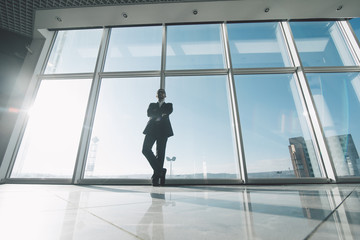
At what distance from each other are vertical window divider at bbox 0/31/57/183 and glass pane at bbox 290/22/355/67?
509 centimetres

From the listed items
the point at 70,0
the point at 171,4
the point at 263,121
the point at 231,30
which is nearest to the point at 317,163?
the point at 263,121

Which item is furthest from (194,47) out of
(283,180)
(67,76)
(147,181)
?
A: (283,180)

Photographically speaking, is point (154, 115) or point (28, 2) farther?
point (28, 2)

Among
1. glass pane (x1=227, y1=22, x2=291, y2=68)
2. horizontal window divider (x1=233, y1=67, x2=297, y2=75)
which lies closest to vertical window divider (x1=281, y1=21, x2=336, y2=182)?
glass pane (x1=227, y1=22, x2=291, y2=68)

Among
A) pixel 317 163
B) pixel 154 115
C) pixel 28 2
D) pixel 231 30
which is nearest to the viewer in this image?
pixel 154 115

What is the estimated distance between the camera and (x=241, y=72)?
2.88 meters

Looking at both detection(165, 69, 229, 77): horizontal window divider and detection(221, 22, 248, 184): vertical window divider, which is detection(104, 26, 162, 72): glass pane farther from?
detection(221, 22, 248, 184): vertical window divider

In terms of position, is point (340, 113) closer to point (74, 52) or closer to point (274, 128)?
point (274, 128)

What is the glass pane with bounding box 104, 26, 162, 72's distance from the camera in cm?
312

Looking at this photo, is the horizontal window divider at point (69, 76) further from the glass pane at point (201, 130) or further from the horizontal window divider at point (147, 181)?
the horizontal window divider at point (147, 181)

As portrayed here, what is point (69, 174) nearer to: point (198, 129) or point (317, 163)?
point (198, 129)

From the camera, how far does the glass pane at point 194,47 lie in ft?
10.1

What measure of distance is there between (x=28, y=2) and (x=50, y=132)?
237 centimetres

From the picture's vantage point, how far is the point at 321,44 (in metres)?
3.22
